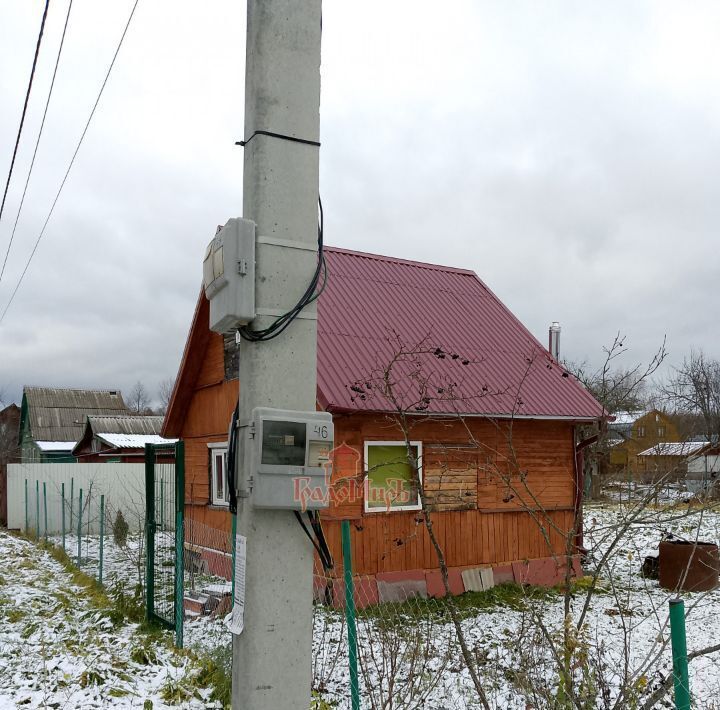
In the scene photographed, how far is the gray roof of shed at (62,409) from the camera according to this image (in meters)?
41.2

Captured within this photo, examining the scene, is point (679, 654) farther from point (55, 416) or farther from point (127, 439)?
point (55, 416)

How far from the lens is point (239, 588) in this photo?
9.29ft

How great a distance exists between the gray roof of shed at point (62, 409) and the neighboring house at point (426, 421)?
28845mm

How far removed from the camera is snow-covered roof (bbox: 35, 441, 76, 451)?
3684cm

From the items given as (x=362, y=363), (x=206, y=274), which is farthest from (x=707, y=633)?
(x=206, y=274)

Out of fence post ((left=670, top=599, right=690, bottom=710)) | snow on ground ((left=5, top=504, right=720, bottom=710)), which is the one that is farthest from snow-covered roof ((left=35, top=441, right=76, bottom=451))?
fence post ((left=670, top=599, right=690, bottom=710))

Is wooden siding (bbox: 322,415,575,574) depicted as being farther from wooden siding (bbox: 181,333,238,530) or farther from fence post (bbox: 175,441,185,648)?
wooden siding (bbox: 181,333,238,530)

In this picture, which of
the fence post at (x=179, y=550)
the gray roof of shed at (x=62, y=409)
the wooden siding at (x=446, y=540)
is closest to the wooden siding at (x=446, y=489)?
the wooden siding at (x=446, y=540)

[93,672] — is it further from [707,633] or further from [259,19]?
[707,633]

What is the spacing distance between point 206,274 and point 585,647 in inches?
108

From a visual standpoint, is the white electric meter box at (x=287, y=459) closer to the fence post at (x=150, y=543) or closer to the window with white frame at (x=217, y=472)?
the fence post at (x=150, y=543)

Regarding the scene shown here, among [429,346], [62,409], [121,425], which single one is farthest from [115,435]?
[429,346]

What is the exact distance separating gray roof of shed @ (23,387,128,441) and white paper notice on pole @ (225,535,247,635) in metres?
41.1

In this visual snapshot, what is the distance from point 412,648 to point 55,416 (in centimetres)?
4072
